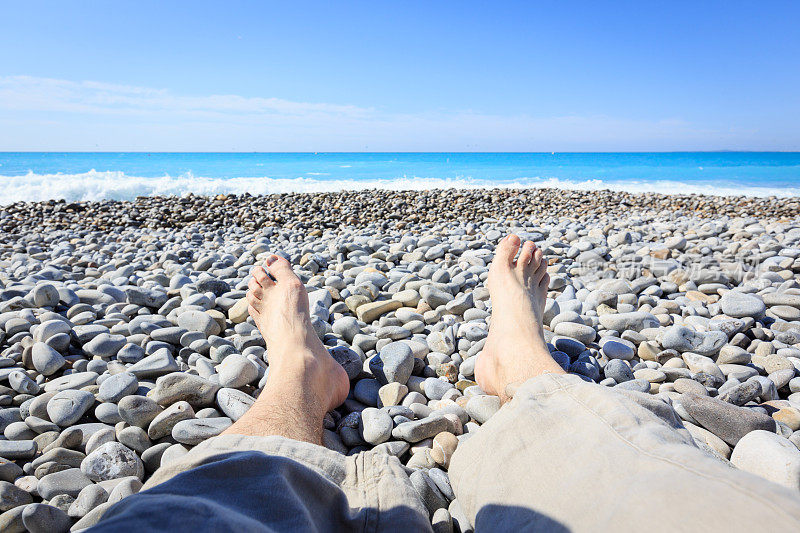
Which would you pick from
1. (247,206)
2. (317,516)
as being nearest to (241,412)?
(317,516)

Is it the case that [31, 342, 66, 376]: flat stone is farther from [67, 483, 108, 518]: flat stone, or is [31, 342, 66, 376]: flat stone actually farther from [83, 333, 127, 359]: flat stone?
[67, 483, 108, 518]: flat stone

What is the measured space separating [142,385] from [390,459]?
3.14ft

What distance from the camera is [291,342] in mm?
1520

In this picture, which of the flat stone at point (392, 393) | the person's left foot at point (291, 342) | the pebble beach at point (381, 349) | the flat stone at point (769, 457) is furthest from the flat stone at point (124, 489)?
the flat stone at point (769, 457)

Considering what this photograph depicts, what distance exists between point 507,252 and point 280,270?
103 cm

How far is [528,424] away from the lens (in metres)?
0.83

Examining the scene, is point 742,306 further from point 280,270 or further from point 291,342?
point 280,270

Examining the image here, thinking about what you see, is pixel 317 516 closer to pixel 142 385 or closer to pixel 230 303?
pixel 142 385

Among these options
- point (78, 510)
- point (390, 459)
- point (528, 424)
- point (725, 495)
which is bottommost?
point (78, 510)

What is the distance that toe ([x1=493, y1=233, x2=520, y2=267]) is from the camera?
6.36 ft

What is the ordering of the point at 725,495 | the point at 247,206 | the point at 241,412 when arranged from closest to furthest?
1. the point at 725,495
2. the point at 241,412
3. the point at 247,206

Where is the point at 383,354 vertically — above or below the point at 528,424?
below

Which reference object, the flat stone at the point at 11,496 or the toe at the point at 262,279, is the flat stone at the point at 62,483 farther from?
the toe at the point at 262,279

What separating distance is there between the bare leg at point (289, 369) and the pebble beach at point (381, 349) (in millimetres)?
82
